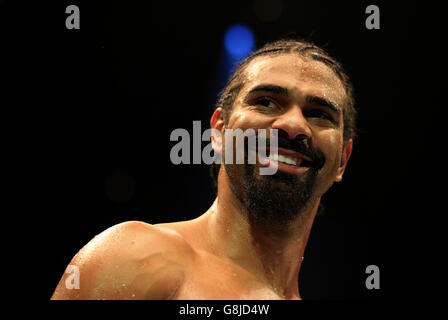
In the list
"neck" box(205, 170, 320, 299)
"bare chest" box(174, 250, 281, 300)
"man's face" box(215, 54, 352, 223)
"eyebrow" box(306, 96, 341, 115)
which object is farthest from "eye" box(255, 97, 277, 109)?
"bare chest" box(174, 250, 281, 300)

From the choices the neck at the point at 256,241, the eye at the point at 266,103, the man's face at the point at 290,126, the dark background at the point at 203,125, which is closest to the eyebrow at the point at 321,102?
the man's face at the point at 290,126

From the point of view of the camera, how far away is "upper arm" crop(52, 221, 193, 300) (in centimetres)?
96

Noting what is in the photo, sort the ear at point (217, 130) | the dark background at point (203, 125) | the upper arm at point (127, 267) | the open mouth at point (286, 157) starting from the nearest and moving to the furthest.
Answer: the upper arm at point (127, 267) < the open mouth at point (286, 157) < the ear at point (217, 130) < the dark background at point (203, 125)

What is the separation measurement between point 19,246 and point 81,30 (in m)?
1.04

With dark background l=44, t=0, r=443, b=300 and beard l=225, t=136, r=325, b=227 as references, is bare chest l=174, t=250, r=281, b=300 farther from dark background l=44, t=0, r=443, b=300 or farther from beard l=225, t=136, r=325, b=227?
dark background l=44, t=0, r=443, b=300

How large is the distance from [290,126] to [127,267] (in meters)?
0.59

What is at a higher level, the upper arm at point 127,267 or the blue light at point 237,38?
the blue light at point 237,38

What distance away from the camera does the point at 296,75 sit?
1.35 metres

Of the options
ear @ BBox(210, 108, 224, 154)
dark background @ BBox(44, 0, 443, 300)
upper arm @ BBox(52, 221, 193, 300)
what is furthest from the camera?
dark background @ BBox(44, 0, 443, 300)

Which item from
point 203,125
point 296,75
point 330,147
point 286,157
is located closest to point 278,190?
point 286,157

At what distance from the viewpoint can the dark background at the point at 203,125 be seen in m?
2.05

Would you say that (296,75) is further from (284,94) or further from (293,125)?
(293,125)

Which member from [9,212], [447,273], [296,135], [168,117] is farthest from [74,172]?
[447,273]

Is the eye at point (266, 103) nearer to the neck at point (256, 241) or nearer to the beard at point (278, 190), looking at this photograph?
the beard at point (278, 190)
